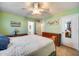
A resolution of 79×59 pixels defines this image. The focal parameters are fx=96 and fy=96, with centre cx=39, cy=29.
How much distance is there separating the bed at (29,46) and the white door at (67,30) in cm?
25

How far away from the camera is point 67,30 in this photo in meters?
1.66

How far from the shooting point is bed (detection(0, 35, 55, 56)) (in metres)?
1.37

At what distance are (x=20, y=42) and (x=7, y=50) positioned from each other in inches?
9.5

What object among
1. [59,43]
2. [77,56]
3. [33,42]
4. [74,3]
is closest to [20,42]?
[33,42]

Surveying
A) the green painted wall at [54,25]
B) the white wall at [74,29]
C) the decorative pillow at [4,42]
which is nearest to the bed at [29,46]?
the decorative pillow at [4,42]

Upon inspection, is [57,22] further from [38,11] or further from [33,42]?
[33,42]

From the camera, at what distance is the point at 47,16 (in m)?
1.64

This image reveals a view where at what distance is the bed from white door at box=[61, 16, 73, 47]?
249 millimetres

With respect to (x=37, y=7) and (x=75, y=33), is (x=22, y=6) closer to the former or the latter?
(x=37, y=7)

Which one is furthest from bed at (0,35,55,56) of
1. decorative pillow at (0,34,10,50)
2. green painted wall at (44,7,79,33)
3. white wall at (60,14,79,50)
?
white wall at (60,14,79,50)

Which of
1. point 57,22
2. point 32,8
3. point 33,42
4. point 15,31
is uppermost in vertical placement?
point 32,8

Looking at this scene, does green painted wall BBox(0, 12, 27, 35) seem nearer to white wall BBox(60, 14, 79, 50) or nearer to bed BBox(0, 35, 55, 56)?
bed BBox(0, 35, 55, 56)

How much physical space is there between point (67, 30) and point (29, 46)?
2.32ft

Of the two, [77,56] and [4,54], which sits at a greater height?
[4,54]
